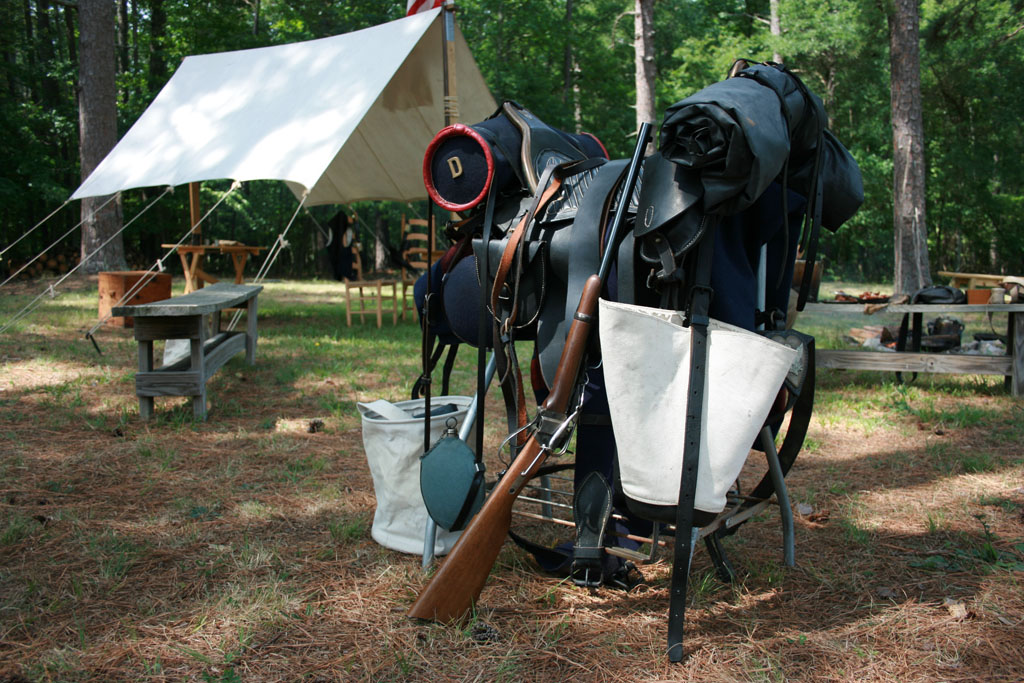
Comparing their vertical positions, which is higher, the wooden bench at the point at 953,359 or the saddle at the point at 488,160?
the saddle at the point at 488,160

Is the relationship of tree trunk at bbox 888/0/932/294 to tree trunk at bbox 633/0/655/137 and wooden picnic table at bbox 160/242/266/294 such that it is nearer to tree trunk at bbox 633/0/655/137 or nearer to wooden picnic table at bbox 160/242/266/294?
tree trunk at bbox 633/0/655/137

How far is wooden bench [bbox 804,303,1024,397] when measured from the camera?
4355mm

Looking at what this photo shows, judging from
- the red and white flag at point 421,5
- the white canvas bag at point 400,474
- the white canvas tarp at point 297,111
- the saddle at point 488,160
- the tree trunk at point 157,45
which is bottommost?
the white canvas bag at point 400,474

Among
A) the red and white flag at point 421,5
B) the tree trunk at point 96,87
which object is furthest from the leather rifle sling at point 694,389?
the tree trunk at point 96,87

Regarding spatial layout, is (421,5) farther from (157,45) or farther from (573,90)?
(573,90)

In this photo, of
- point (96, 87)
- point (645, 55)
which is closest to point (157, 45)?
point (96, 87)

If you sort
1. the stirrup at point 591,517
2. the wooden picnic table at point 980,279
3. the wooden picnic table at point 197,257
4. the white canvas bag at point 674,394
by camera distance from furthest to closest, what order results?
the wooden picnic table at point 197,257 < the wooden picnic table at point 980,279 < the stirrup at point 591,517 < the white canvas bag at point 674,394

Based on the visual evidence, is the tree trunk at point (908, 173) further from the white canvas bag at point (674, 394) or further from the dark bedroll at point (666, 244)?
the white canvas bag at point (674, 394)

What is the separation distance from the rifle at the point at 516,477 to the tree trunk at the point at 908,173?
22.9 ft

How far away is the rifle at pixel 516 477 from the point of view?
64.2 inches

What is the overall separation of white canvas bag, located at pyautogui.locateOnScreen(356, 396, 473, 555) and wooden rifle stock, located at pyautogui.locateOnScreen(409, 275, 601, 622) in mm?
465

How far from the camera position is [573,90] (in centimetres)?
1997

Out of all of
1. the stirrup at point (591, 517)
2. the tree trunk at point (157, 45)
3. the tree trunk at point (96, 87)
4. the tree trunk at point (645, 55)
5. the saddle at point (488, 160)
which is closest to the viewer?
the stirrup at point (591, 517)

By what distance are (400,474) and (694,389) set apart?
118cm
